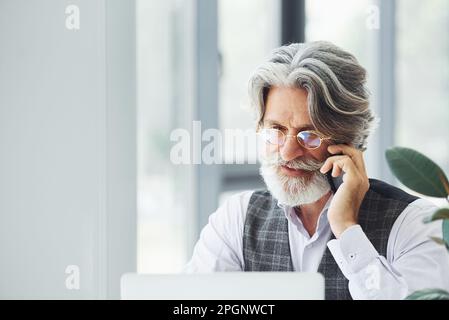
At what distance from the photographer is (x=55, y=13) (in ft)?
5.99

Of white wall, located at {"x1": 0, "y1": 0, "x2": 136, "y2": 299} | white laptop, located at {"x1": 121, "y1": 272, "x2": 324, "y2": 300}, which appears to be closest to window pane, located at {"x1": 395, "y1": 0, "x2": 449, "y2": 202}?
white laptop, located at {"x1": 121, "y1": 272, "x2": 324, "y2": 300}

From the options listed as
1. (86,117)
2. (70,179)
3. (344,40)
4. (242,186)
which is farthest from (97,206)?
(344,40)

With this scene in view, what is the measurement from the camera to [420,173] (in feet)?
5.05

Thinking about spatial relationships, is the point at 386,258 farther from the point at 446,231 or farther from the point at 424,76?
the point at 424,76

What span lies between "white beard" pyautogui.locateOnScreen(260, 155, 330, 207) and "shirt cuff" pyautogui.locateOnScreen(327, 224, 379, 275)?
0.12 m

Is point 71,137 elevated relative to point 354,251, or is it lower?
elevated

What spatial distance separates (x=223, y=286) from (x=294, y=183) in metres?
0.36

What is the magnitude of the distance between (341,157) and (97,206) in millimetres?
649

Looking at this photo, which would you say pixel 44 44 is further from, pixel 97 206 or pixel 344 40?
pixel 344 40

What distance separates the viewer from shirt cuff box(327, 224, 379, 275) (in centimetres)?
172

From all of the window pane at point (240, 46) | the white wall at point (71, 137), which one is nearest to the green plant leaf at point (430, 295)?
the window pane at point (240, 46)

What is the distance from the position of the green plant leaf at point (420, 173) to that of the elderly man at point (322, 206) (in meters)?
0.21

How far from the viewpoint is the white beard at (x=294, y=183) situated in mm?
1771

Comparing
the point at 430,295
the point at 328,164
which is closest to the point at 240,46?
the point at 328,164
